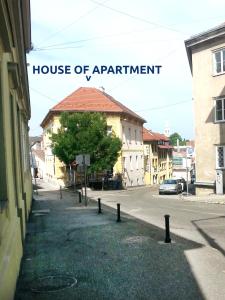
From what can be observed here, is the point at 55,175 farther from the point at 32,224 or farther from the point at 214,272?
the point at 214,272

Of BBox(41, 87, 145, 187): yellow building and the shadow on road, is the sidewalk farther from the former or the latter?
BBox(41, 87, 145, 187): yellow building

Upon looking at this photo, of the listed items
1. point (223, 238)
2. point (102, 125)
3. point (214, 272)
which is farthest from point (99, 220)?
point (102, 125)

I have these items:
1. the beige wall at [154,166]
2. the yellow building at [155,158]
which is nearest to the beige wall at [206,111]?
the yellow building at [155,158]

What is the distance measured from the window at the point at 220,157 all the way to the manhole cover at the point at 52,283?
881 inches

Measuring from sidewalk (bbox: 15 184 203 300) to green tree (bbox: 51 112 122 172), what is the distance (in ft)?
95.6

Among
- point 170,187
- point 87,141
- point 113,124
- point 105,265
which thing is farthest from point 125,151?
point 105,265

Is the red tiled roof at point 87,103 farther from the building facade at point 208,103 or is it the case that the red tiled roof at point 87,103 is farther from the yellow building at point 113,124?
the building facade at point 208,103

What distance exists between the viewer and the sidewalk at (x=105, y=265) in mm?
7086

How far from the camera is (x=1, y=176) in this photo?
6922 millimetres

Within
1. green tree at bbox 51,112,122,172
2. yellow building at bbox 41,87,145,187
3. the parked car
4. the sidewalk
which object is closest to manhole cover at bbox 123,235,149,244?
the sidewalk

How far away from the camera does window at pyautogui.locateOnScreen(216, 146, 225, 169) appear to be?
29.0 metres

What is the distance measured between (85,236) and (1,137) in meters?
5.82

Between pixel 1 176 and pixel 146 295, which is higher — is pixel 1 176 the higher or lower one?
the higher one

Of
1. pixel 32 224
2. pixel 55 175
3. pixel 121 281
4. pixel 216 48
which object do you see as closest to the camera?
pixel 121 281
